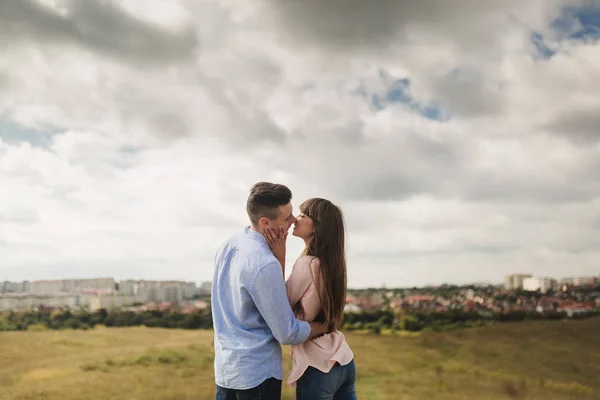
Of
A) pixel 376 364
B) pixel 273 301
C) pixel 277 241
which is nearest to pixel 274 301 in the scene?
pixel 273 301

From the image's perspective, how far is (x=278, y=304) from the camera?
192 cm

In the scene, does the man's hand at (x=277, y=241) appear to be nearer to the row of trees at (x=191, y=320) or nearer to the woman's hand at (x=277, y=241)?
the woman's hand at (x=277, y=241)

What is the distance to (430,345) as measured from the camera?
33.3 feet

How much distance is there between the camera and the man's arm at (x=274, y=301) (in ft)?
6.29

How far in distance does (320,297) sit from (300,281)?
4.3 inches

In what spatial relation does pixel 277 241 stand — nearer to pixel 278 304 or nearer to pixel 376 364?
pixel 278 304

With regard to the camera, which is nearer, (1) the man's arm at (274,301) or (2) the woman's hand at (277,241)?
(1) the man's arm at (274,301)

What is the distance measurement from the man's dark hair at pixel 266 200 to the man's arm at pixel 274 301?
0.22 m

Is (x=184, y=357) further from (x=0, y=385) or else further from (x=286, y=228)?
(x=286, y=228)

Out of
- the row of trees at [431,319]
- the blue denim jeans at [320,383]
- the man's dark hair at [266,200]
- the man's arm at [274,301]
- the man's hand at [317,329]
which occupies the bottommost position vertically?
the row of trees at [431,319]

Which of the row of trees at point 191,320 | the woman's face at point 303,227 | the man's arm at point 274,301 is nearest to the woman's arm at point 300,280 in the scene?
the woman's face at point 303,227

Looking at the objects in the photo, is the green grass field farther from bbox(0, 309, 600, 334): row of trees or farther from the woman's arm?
the woman's arm

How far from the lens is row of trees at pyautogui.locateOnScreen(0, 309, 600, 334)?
9945 mm

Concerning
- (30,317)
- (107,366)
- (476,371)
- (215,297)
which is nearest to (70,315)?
(30,317)
